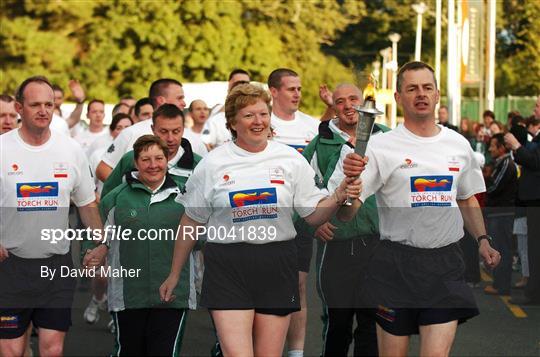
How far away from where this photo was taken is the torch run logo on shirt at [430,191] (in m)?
7.26

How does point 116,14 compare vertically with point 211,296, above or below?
above

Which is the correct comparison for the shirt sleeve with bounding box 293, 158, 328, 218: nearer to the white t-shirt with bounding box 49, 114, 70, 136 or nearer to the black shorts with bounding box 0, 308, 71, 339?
the black shorts with bounding box 0, 308, 71, 339

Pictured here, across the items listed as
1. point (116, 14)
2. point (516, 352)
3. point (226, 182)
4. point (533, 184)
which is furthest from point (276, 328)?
point (116, 14)

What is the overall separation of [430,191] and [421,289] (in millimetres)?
575

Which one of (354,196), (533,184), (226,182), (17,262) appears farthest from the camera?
(533,184)

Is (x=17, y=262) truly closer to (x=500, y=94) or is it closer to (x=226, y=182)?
(x=226, y=182)

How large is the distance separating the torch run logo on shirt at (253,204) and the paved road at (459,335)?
136 inches

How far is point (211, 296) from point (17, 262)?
1.64m

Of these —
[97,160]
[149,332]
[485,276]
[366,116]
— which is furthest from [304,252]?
[485,276]

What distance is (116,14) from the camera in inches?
2037

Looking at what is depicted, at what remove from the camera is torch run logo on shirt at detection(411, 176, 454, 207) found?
23.8 feet

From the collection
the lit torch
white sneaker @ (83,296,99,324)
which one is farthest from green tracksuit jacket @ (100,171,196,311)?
white sneaker @ (83,296,99,324)

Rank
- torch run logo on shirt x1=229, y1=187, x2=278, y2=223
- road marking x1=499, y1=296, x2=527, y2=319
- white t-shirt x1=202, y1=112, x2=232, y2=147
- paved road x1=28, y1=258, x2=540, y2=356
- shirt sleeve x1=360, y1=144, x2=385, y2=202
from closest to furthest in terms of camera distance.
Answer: torch run logo on shirt x1=229, y1=187, x2=278, y2=223, shirt sleeve x1=360, y1=144, x2=385, y2=202, paved road x1=28, y1=258, x2=540, y2=356, white t-shirt x1=202, y1=112, x2=232, y2=147, road marking x1=499, y1=296, x2=527, y2=319

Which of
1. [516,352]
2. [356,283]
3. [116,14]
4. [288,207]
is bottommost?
[516,352]
